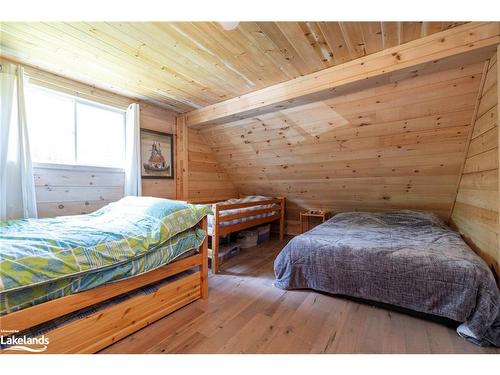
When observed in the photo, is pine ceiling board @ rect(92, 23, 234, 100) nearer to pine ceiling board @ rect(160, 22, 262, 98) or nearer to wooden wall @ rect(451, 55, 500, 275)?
pine ceiling board @ rect(160, 22, 262, 98)

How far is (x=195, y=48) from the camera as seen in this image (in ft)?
5.70

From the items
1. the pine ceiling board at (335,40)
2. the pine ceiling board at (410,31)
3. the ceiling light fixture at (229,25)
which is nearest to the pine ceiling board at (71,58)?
the ceiling light fixture at (229,25)

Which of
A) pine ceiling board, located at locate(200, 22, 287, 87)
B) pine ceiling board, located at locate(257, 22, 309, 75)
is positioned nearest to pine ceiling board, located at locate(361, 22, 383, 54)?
pine ceiling board, located at locate(257, 22, 309, 75)

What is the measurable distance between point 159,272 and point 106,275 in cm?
39

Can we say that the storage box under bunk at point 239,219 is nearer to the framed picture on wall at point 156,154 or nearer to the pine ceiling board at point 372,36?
the framed picture on wall at point 156,154

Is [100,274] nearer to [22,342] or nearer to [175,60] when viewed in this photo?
[22,342]

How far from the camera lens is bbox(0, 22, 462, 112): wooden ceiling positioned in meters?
1.53

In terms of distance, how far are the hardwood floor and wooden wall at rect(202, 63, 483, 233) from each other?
1.74 meters

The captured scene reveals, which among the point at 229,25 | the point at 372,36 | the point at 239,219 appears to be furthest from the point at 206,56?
the point at 239,219

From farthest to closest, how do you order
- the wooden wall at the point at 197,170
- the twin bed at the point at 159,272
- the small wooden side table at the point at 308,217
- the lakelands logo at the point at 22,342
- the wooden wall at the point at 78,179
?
the small wooden side table at the point at 308,217 → the wooden wall at the point at 197,170 → the wooden wall at the point at 78,179 → the twin bed at the point at 159,272 → the lakelands logo at the point at 22,342

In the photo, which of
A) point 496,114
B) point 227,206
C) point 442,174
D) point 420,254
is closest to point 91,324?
point 227,206

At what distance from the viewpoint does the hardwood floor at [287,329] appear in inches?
53.7

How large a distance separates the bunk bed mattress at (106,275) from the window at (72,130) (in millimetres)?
1627
